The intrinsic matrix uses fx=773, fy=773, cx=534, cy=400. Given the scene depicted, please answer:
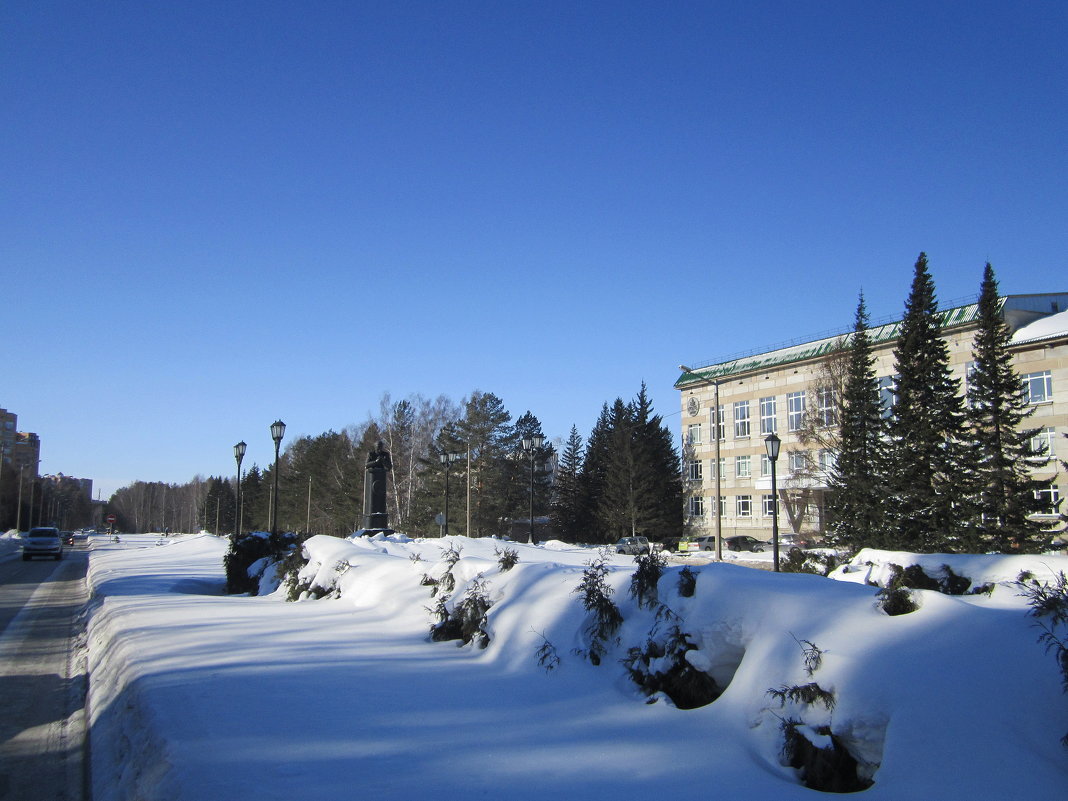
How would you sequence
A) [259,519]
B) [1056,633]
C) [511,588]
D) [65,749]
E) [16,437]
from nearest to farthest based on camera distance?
[1056,633], [65,749], [511,588], [259,519], [16,437]

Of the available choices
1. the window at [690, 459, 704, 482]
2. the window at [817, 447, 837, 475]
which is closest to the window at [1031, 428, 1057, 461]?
the window at [817, 447, 837, 475]

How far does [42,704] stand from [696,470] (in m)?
59.0

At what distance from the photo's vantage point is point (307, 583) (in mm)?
15461

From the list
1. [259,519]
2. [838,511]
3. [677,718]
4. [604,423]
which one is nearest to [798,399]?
[838,511]

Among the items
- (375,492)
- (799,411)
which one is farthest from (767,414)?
(375,492)

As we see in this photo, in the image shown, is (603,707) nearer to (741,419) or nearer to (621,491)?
(621,491)

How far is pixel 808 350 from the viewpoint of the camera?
5628 cm

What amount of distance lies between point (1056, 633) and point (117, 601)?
1633 cm

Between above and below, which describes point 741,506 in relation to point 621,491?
below

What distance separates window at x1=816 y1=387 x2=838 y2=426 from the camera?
155 ft

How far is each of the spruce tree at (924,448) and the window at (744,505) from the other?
21749 millimetres

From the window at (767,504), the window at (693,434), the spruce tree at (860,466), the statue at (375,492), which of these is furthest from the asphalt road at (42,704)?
the window at (693,434)

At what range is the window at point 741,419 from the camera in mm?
60562

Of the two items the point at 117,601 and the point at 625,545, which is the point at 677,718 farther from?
the point at 625,545
